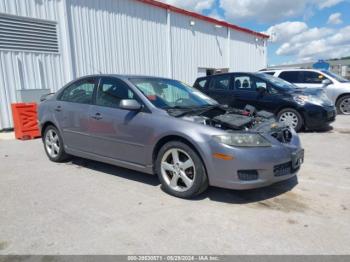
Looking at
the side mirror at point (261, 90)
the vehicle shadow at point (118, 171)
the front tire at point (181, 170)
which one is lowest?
the vehicle shadow at point (118, 171)

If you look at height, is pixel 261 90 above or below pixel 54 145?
above

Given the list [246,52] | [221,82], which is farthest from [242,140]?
[246,52]

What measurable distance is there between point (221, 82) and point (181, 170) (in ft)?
17.7

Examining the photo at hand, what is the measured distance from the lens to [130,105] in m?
4.05

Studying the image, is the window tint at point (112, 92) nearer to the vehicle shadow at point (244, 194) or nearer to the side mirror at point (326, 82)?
the vehicle shadow at point (244, 194)

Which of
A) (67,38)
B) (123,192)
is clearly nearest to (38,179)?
(123,192)

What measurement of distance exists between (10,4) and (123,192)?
24.1 feet

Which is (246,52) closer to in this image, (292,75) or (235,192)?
(292,75)

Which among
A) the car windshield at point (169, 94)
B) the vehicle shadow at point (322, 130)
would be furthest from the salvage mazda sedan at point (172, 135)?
the vehicle shadow at point (322, 130)

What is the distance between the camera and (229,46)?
18.6 meters

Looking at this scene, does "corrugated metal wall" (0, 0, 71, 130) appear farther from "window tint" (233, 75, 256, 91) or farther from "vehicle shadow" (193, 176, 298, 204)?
"vehicle shadow" (193, 176, 298, 204)

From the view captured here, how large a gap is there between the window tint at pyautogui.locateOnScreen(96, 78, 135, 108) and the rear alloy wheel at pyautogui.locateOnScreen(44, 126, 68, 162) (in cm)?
129

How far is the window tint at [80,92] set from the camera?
4963 mm

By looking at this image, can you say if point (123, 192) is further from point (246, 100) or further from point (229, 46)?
point (229, 46)
